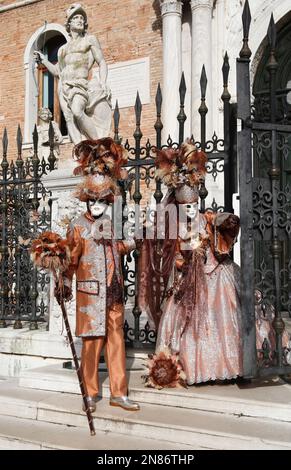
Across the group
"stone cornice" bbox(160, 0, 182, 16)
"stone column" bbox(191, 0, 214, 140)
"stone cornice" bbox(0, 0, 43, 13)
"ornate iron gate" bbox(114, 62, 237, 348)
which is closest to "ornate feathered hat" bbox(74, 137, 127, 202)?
"ornate iron gate" bbox(114, 62, 237, 348)

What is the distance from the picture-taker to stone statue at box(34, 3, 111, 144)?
5762 mm

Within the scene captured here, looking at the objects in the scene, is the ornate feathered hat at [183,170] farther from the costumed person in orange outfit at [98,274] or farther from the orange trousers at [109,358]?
the orange trousers at [109,358]

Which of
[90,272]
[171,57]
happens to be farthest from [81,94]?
[171,57]

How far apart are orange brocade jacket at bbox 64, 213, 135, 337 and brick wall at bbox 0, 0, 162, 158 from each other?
287 inches

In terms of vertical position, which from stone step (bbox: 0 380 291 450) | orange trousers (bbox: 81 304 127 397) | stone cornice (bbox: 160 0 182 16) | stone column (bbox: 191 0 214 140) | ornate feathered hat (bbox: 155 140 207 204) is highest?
stone cornice (bbox: 160 0 182 16)

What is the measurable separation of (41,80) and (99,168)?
1051 cm

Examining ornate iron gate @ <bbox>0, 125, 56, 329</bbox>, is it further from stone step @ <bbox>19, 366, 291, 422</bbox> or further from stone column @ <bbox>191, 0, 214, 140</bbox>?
stone column @ <bbox>191, 0, 214, 140</bbox>

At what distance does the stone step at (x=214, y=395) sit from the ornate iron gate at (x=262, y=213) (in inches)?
6.7

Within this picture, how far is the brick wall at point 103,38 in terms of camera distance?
1120 centimetres

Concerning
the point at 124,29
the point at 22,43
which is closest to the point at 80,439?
the point at 124,29

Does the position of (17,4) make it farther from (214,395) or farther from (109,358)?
(214,395)

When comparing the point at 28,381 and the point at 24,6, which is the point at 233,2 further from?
the point at 28,381

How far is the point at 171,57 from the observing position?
33.8ft

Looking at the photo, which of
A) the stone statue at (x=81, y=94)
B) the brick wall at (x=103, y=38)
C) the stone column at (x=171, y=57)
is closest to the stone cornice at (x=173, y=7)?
the stone column at (x=171, y=57)
